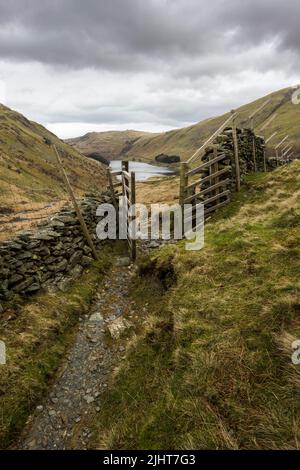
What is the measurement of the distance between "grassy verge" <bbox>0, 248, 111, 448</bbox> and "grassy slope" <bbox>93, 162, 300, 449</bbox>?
148cm

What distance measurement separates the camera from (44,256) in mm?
9180

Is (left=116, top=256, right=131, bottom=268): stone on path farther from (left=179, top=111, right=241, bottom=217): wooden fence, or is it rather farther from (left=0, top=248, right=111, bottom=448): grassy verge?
(left=179, top=111, right=241, bottom=217): wooden fence

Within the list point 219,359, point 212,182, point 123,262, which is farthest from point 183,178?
point 219,359

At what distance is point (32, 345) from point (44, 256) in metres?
3.14

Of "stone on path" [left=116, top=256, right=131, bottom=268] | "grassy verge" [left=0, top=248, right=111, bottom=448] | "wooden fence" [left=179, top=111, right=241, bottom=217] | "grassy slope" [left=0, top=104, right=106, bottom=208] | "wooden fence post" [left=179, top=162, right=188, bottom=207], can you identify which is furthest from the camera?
"grassy slope" [left=0, top=104, right=106, bottom=208]

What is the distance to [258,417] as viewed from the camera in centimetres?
392

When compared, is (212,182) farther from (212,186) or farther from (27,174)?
(27,174)

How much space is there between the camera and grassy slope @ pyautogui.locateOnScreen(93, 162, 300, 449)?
4.01 m

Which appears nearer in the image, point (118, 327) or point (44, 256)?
point (118, 327)

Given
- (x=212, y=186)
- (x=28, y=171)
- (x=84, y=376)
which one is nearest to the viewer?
(x=84, y=376)

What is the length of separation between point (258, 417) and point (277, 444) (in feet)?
1.19

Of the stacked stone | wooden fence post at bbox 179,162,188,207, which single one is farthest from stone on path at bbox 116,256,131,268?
wooden fence post at bbox 179,162,188,207

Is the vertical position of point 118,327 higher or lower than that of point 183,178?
lower
